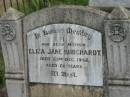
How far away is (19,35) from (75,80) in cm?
89

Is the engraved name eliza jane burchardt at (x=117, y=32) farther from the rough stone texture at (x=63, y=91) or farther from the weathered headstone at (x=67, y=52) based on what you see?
the rough stone texture at (x=63, y=91)

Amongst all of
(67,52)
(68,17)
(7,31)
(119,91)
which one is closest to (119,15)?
(68,17)

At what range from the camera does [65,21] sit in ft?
18.3

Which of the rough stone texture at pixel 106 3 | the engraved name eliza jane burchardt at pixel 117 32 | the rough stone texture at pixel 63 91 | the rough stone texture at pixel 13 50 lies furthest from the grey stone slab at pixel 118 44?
the rough stone texture at pixel 106 3

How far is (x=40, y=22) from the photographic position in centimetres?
573

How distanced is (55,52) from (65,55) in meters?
0.13

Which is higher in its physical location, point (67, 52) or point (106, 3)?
point (106, 3)

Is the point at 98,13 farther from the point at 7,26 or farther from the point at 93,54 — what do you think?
the point at 7,26

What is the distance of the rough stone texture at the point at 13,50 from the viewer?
228 inches

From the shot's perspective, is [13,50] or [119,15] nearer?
[119,15]

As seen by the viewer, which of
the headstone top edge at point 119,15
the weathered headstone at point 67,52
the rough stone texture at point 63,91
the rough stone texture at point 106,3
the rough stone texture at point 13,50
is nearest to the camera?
the headstone top edge at point 119,15

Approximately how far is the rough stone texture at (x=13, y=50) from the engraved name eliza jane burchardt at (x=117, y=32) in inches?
46.3


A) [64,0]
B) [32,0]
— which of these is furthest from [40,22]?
[64,0]

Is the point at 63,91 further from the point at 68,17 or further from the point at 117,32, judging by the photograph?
the point at 117,32
